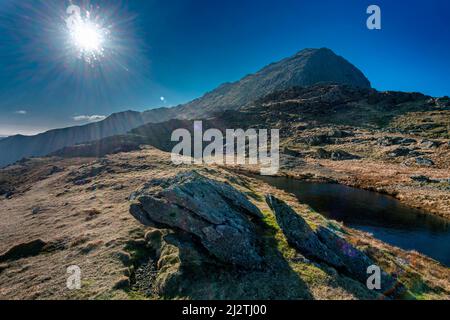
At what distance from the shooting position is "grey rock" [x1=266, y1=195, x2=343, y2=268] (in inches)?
710

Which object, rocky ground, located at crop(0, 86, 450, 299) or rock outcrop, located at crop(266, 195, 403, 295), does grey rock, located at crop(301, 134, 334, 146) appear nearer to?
rocky ground, located at crop(0, 86, 450, 299)

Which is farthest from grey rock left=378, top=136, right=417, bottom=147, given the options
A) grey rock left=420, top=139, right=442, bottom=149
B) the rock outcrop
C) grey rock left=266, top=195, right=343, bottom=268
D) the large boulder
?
the large boulder

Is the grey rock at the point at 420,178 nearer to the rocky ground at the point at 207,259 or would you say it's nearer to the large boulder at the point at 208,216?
the rocky ground at the point at 207,259

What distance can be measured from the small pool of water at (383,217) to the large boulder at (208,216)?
23.2 metres

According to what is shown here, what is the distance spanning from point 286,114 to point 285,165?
400 ft

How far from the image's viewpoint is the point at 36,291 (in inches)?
656

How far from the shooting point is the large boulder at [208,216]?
57.0 ft

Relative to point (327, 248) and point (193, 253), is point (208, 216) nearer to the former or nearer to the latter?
point (193, 253)

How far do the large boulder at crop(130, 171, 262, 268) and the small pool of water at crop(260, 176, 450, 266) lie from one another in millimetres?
23159

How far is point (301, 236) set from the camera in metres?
19.2

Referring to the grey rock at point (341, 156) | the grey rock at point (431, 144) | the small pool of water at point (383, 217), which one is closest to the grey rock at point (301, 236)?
the small pool of water at point (383, 217)

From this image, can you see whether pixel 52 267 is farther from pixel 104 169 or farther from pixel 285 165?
pixel 285 165

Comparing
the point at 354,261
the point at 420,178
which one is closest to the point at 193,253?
the point at 354,261
